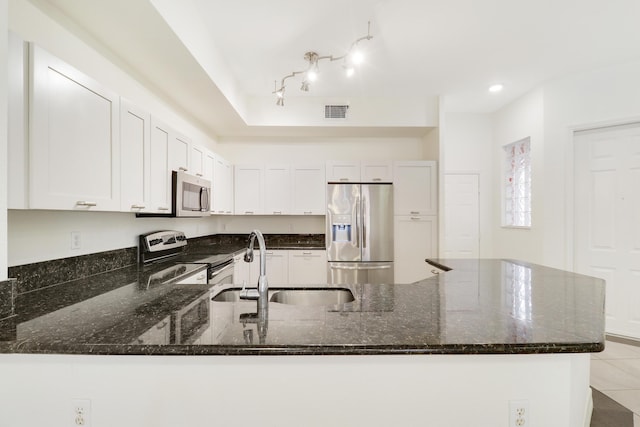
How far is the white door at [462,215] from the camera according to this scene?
466cm

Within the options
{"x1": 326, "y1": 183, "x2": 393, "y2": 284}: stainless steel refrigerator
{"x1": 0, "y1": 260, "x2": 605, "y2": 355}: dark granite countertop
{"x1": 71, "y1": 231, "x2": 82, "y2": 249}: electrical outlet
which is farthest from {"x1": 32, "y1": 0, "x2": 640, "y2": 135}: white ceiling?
{"x1": 0, "y1": 260, "x2": 605, "y2": 355}: dark granite countertop

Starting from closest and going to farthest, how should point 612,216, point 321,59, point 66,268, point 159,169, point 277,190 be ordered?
point 66,268
point 159,169
point 321,59
point 612,216
point 277,190

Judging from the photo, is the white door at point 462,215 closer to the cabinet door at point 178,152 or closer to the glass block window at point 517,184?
the glass block window at point 517,184

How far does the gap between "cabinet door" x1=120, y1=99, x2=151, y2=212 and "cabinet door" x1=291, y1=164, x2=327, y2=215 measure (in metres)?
2.23

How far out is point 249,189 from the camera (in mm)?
4262

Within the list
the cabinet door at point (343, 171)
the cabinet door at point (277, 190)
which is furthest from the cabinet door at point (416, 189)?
the cabinet door at point (277, 190)

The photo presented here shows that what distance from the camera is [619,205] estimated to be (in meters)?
3.22

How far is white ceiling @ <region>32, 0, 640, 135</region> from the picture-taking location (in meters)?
2.07
